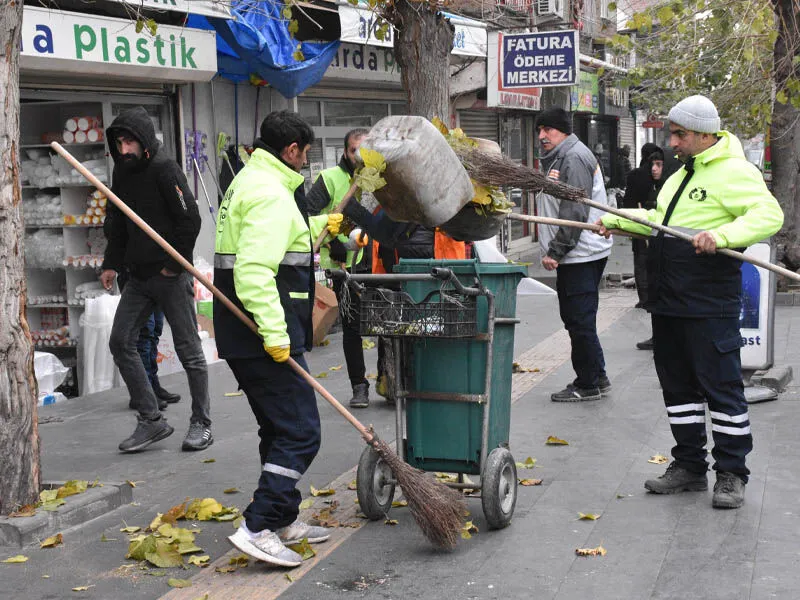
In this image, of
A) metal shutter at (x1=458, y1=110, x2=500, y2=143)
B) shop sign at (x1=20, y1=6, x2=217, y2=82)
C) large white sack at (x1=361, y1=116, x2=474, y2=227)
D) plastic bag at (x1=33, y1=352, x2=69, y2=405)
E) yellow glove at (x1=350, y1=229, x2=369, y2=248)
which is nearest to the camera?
large white sack at (x1=361, y1=116, x2=474, y2=227)

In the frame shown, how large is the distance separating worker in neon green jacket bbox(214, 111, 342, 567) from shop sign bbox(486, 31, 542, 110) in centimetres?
836

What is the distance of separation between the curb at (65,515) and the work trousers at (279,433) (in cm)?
120

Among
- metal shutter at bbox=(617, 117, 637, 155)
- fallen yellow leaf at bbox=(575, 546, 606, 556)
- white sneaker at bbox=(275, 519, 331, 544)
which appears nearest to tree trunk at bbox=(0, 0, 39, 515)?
white sneaker at bbox=(275, 519, 331, 544)

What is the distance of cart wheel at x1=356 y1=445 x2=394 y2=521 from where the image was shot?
210 inches

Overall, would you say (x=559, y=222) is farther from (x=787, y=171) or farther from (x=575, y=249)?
(x=787, y=171)

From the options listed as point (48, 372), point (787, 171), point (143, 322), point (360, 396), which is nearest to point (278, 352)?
point (143, 322)

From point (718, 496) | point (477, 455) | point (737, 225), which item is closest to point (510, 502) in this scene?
point (477, 455)

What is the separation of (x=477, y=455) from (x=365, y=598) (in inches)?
40.3

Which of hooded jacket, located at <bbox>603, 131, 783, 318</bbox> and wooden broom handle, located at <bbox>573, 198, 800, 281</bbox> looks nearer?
wooden broom handle, located at <bbox>573, 198, 800, 281</bbox>

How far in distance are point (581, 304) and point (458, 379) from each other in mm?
2952

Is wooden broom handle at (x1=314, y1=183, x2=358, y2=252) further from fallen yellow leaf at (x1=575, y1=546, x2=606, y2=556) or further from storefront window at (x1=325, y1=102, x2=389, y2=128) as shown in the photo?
storefront window at (x1=325, y1=102, x2=389, y2=128)

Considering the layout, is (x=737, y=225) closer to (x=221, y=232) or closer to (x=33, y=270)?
(x=221, y=232)

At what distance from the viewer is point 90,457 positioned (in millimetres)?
7055

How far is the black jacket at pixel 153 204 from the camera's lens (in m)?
6.81
